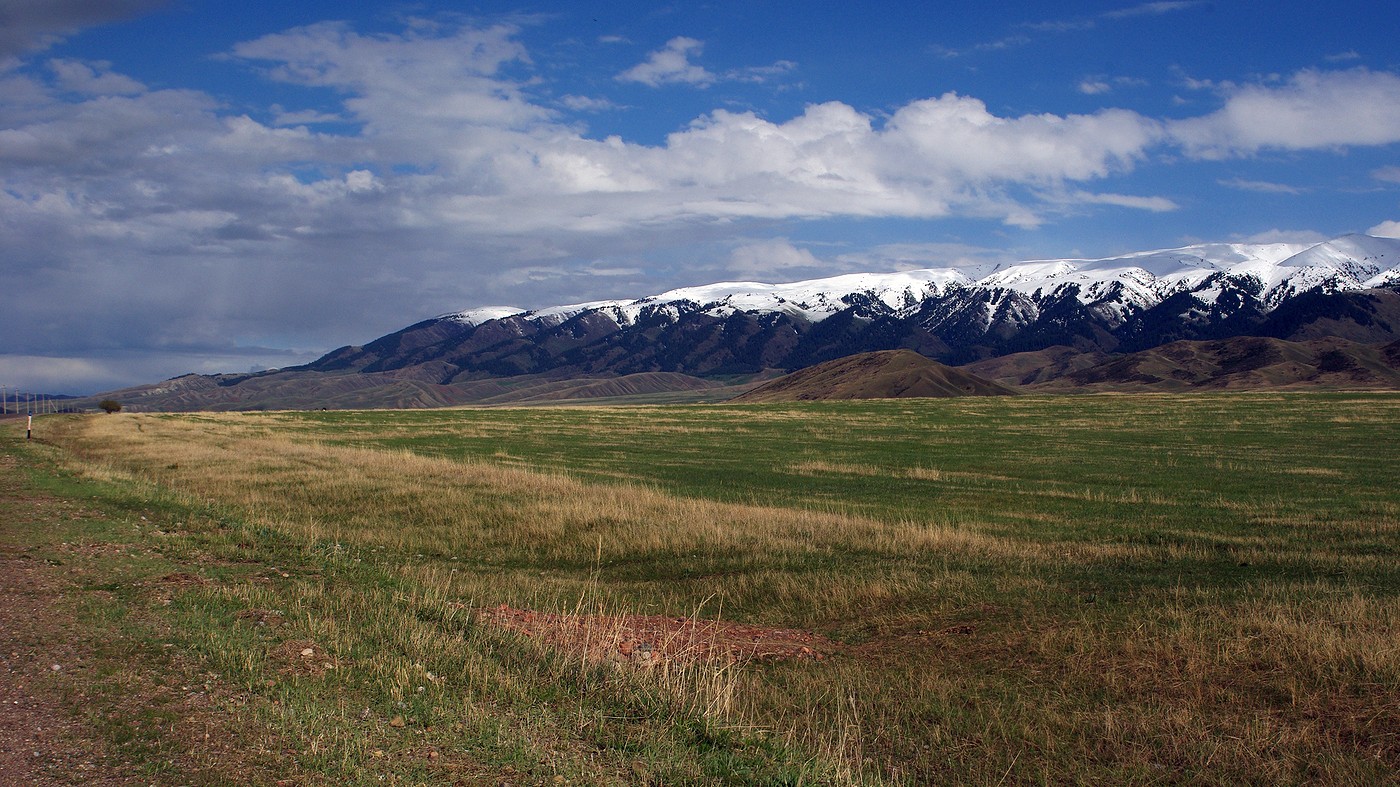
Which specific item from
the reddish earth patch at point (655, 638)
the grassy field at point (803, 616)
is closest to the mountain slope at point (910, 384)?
the grassy field at point (803, 616)

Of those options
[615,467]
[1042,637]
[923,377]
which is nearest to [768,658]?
[1042,637]

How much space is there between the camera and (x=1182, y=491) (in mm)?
28781

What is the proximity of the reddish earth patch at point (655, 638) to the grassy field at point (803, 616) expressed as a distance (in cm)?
33

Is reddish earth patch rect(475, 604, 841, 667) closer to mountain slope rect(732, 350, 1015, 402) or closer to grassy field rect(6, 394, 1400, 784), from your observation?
grassy field rect(6, 394, 1400, 784)

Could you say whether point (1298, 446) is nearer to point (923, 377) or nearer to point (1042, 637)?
point (1042, 637)

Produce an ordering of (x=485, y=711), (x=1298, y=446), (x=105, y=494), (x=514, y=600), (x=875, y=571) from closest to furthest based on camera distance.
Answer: (x=485, y=711) < (x=514, y=600) < (x=875, y=571) < (x=105, y=494) < (x=1298, y=446)

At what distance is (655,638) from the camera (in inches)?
487

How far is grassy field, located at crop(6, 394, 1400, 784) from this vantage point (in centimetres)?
791

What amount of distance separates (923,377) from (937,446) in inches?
5347

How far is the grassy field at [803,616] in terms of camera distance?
7906 millimetres

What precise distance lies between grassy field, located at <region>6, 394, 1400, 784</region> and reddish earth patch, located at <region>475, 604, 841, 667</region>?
328 mm

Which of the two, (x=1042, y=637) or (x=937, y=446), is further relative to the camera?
(x=937, y=446)

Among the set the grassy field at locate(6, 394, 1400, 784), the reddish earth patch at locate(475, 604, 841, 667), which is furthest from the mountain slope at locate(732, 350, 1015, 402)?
the reddish earth patch at locate(475, 604, 841, 667)

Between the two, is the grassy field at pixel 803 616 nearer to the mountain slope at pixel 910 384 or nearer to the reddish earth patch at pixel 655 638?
the reddish earth patch at pixel 655 638
